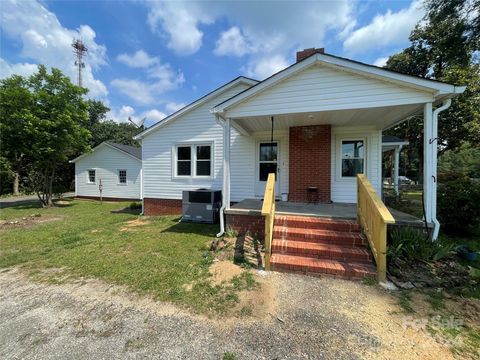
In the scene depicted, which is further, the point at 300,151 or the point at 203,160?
the point at 203,160

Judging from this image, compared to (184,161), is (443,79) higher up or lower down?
higher up

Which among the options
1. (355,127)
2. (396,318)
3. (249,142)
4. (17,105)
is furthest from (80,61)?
(396,318)

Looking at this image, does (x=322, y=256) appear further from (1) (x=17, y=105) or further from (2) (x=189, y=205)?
(1) (x=17, y=105)

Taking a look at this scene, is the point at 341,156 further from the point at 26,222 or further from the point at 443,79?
the point at 443,79

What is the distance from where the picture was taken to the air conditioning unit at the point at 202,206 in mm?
7781

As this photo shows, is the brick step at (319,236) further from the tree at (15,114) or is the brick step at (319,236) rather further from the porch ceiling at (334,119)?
the tree at (15,114)

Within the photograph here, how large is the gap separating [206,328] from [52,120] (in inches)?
611

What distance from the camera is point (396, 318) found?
8.97ft

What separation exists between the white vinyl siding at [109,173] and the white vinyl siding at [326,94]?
13005mm

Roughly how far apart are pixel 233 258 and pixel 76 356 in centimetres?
277

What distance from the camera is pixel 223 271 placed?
404cm

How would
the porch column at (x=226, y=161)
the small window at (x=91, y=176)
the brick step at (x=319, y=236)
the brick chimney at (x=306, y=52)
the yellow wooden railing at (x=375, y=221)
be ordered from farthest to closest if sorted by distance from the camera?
the small window at (x=91, y=176), the brick chimney at (x=306, y=52), the porch column at (x=226, y=161), the brick step at (x=319, y=236), the yellow wooden railing at (x=375, y=221)

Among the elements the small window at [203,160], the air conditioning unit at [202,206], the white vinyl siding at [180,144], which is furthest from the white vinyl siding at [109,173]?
the air conditioning unit at [202,206]

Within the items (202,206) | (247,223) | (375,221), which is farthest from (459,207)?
(202,206)
